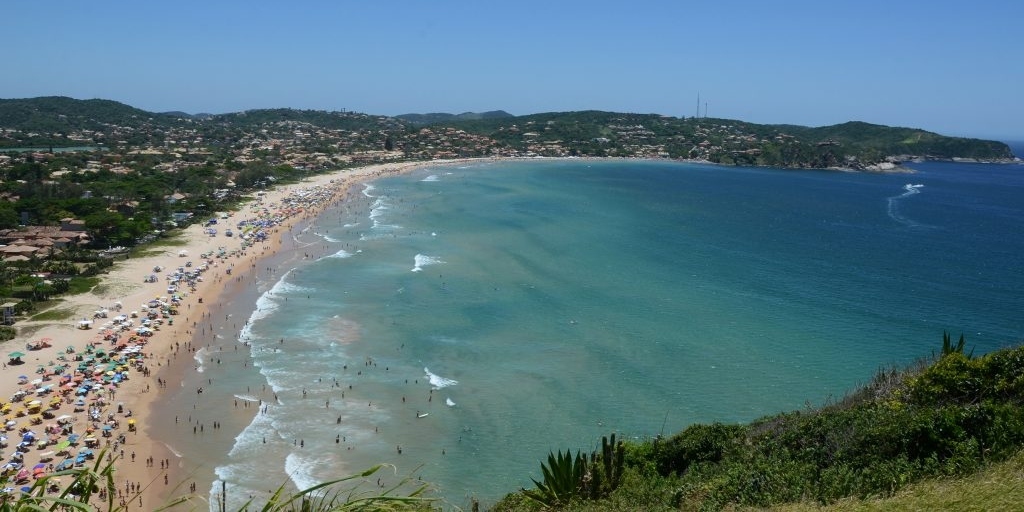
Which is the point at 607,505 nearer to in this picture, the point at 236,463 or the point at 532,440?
the point at 532,440

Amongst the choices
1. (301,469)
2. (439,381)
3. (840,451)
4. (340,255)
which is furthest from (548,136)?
(840,451)

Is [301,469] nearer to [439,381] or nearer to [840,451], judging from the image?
[439,381]

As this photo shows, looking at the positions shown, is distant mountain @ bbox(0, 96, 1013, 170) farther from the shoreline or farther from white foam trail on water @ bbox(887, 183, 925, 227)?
Answer: the shoreline

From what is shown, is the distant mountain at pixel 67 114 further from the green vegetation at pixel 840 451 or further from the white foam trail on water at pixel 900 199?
the green vegetation at pixel 840 451

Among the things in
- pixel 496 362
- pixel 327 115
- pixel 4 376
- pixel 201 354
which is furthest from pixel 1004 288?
pixel 327 115

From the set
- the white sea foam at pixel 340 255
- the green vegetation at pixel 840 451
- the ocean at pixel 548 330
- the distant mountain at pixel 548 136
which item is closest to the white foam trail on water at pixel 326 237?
the ocean at pixel 548 330

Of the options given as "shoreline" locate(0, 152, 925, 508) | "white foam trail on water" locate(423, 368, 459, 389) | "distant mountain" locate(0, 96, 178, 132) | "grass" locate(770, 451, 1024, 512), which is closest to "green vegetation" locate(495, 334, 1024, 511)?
"grass" locate(770, 451, 1024, 512)
